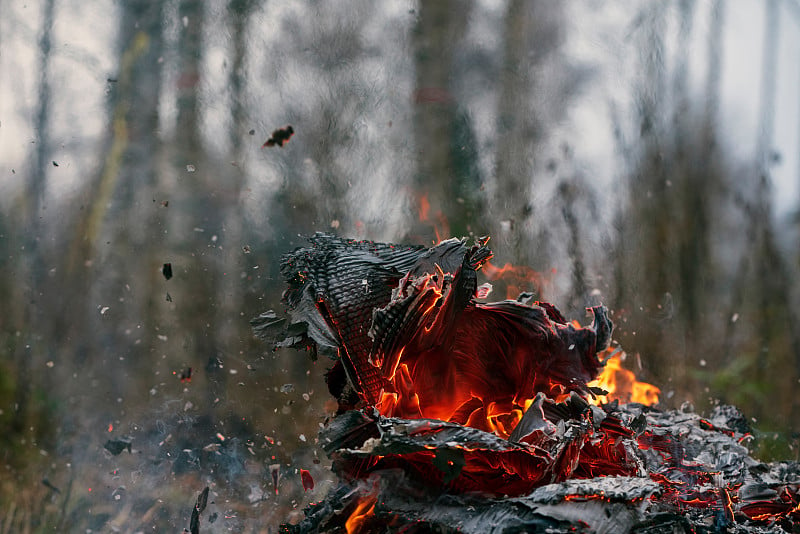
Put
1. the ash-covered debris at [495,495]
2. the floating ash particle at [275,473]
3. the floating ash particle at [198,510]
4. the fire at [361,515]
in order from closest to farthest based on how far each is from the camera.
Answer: the ash-covered debris at [495,495] < the fire at [361,515] < the floating ash particle at [198,510] < the floating ash particle at [275,473]

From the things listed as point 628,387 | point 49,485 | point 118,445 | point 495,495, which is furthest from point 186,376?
point 628,387

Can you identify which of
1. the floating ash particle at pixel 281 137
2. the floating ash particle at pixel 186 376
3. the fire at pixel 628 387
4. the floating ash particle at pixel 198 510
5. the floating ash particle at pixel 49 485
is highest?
the floating ash particle at pixel 281 137

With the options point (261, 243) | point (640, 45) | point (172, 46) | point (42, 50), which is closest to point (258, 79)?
point (172, 46)

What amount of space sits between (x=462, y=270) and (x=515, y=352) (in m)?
0.25

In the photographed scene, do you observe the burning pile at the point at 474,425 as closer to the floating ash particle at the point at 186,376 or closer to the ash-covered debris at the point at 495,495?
the ash-covered debris at the point at 495,495

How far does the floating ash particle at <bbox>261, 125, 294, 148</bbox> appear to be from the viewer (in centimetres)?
192

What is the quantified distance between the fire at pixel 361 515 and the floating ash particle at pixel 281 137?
126 cm

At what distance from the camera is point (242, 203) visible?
1846 mm

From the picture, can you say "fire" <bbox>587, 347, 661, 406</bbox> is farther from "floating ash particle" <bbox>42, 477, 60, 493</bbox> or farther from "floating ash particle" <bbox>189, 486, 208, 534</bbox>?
"floating ash particle" <bbox>42, 477, 60, 493</bbox>

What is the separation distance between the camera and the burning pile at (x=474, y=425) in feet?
3.09

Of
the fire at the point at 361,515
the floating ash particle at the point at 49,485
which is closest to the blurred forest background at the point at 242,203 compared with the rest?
the floating ash particle at the point at 49,485

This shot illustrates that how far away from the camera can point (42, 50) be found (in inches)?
76.8

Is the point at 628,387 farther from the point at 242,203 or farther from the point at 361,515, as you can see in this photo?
the point at 242,203

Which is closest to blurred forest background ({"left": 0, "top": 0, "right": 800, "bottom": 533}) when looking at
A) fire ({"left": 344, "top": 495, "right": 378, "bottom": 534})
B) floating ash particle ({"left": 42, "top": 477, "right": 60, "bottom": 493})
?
floating ash particle ({"left": 42, "top": 477, "right": 60, "bottom": 493})
